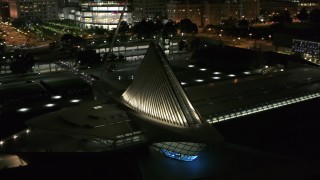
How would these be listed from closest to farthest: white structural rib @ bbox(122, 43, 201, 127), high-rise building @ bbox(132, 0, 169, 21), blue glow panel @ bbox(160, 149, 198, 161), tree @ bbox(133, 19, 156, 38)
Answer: white structural rib @ bbox(122, 43, 201, 127) → blue glow panel @ bbox(160, 149, 198, 161) → tree @ bbox(133, 19, 156, 38) → high-rise building @ bbox(132, 0, 169, 21)

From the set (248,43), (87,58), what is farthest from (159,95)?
(248,43)

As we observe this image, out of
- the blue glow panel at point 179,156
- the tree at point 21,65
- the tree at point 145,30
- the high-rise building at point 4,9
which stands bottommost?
the blue glow panel at point 179,156

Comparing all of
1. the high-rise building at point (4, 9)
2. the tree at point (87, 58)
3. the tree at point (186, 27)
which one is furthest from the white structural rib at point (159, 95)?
the high-rise building at point (4, 9)

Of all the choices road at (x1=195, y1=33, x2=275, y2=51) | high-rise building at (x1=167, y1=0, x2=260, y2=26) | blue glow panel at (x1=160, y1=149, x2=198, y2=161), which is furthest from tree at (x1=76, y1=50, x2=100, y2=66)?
high-rise building at (x1=167, y1=0, x2=260, y2=26)

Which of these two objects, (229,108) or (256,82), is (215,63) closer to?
(256,82)

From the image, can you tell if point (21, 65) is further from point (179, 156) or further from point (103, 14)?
point (103, 14)

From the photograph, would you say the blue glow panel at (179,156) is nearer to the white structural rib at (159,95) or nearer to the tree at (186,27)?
the white structural rib at (159,95)

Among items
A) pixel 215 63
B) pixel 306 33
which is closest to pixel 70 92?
pixel 215 63

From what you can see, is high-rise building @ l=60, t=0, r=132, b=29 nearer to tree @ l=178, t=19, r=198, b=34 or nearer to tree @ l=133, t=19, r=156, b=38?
tree @ l=178, t=19, r=198, b=34

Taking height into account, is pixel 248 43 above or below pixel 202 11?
below
